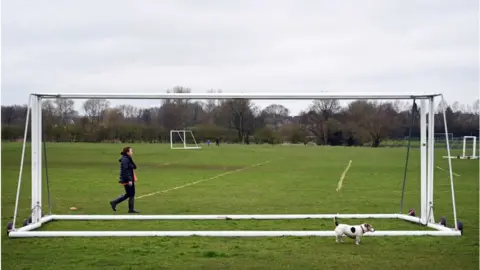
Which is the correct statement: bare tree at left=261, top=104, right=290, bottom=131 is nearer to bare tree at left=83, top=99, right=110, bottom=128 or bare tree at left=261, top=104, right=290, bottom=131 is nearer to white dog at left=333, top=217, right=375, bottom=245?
bare tree at left=83, top=99, right=110, bottom=128

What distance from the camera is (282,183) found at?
27.3 m

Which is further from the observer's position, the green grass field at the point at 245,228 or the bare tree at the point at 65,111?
the bare tree at the point at 65,111

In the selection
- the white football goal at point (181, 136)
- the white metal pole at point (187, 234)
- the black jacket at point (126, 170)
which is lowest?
the white metal pole at point (187, 234)

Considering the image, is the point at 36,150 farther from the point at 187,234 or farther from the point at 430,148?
the point at 430,148

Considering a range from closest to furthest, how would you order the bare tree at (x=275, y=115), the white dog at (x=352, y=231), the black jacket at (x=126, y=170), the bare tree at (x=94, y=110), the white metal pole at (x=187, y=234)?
the white dog at (x=352, y=231), the white metal pole at (x=187, y=234), the black jacket at (x=126, y=170), the bare tree at (x=94, y=110), the bare tree at (x=275, y=115)

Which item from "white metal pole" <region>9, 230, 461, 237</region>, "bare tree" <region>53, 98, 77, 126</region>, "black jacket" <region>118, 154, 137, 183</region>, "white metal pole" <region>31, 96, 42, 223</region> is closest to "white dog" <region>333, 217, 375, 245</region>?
"white metal pole" <region>9, 230, 461, 237</region>

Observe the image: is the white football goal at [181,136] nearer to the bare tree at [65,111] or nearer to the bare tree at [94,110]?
the bare tree at [94,110]

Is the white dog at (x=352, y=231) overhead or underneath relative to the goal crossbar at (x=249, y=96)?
underneath

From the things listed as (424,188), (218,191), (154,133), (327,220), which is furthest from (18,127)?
(424,188)

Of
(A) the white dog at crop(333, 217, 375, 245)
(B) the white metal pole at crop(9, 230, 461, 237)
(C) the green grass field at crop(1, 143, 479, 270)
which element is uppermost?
(A) the white dog at crop(333, 217, 375, 245)

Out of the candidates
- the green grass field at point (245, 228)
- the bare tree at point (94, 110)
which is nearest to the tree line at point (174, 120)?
the bare tree at point (94, 110)

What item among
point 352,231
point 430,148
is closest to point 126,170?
point 352,231

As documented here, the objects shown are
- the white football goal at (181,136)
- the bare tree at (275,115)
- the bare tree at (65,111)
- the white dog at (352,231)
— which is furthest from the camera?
the white football goal at (181,136)

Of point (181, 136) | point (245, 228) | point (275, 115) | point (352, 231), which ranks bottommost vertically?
point (245, 228)
